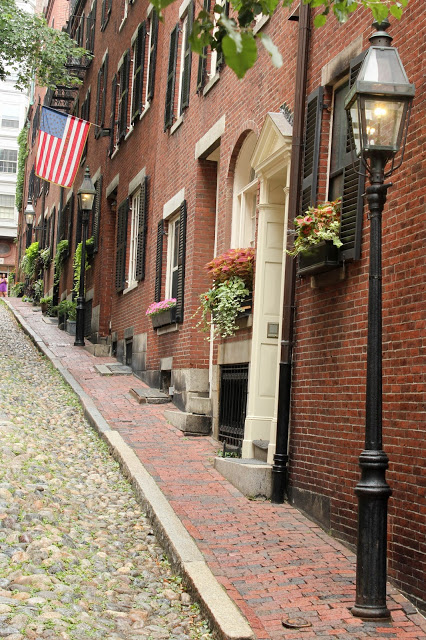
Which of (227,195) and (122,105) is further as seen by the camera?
(122,105)

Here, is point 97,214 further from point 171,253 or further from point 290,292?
point 290,292

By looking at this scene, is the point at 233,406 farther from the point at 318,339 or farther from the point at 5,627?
the point at 5,627

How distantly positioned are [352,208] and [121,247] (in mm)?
12035

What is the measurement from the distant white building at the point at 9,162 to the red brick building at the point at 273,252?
51.3m

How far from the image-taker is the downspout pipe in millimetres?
8406

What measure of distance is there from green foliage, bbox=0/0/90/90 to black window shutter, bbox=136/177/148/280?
495cm

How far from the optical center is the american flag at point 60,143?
19.2 metres

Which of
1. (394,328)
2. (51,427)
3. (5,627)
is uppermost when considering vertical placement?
(394,328)

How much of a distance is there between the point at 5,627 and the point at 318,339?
392 centimetres

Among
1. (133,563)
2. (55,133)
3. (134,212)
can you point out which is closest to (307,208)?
(133,563)

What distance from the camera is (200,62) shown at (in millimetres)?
12945

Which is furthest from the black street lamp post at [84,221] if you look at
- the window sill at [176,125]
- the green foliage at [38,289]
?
the green foliage at [38,289]

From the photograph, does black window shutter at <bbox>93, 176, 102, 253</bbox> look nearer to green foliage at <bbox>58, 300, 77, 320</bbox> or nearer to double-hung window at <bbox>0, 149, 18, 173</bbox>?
green foliage at <bbox>58, 300, 77, 320</bbox>

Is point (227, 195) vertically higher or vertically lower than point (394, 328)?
higher
